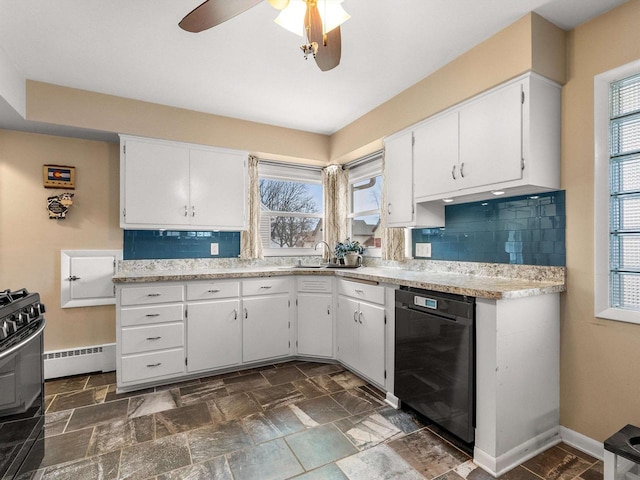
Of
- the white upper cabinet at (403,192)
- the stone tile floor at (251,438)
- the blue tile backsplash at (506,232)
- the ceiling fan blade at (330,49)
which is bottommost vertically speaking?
the stone tile floor at (251,438)

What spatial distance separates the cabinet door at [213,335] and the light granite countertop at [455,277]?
0.29 meters

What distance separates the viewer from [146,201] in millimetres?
A: 3062

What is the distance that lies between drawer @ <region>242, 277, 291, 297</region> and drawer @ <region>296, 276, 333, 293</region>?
4.8 inches

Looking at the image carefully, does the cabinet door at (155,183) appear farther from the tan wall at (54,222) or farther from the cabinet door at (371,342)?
the cabinet door at (371,342)

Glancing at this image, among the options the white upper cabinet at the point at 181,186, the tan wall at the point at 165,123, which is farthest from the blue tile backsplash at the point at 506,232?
the white upper cabinet at the point at 181,186

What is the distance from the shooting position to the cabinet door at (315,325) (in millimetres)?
3289

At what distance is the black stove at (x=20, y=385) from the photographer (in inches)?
50.1

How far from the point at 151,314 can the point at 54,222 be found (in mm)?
1323

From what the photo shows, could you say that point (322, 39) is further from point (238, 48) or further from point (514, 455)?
point (514, 455)

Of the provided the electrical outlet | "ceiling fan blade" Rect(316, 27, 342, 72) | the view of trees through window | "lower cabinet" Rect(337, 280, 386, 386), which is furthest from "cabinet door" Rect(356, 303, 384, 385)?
"ceiling fan blade" Rect(316, 27, 342, 72)

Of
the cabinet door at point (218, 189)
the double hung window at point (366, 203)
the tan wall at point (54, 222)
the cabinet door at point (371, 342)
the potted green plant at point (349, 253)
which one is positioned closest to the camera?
the cabinet door at point (371, 342)

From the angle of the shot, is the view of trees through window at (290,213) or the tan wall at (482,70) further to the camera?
the view of trees through window at (290,213)

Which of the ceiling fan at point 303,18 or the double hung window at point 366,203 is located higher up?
the ceiling fan at point 303,18

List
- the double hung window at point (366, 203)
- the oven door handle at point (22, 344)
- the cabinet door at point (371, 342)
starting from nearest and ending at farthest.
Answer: the oven door handle at point (22, 344) → the cabinet door at point (371, 342) → the double hung window at point (366, 203)
